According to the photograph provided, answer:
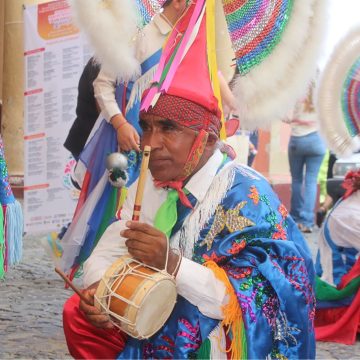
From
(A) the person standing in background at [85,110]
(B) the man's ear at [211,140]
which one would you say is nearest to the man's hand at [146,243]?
(B) the man's ear at [211,140]

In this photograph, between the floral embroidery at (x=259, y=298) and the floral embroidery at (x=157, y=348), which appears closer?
the floral embroidery at (x=259, y=298)

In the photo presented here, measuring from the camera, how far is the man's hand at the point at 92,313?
79.4 inches

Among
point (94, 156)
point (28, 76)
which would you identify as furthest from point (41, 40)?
point (94, 156)

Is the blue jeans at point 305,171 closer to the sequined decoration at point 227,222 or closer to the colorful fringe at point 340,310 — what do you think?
the colorful fringe at point 340,310

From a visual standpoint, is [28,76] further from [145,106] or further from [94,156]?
[145,106]

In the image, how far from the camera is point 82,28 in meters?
3.04

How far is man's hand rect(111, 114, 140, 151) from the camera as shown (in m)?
3.25

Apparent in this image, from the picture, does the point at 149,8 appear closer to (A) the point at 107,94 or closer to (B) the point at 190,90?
(A) the point at 107,94

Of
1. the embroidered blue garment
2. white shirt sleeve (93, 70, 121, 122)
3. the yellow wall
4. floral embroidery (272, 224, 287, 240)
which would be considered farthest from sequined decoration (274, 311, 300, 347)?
the yellow wall

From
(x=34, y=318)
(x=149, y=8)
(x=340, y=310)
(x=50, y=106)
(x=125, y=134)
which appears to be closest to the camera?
(x=149, y=8)

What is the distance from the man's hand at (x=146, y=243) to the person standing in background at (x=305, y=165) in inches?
220

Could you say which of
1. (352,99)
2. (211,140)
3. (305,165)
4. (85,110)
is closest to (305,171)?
(305,165)

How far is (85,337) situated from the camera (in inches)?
86.5

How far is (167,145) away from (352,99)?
A: 6.68 feet
